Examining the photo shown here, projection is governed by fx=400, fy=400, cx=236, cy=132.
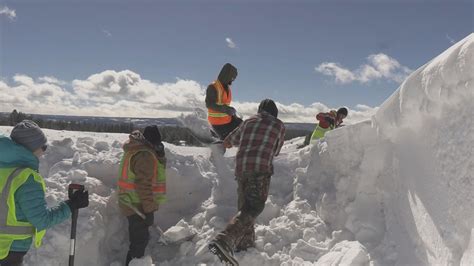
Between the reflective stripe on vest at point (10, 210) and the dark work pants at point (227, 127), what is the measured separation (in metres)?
4.17

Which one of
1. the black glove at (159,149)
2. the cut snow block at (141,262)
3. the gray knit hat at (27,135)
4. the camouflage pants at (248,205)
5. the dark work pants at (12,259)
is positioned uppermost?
the gray knit hat at (27,135)

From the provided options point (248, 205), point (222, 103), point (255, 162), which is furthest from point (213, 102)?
point (248, 205)

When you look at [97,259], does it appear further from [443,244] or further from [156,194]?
[443,244]

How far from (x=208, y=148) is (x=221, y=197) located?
1.42 metres

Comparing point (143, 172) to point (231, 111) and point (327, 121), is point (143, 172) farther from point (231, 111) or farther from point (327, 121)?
point (327, 121)

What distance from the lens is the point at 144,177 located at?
17.2 ft

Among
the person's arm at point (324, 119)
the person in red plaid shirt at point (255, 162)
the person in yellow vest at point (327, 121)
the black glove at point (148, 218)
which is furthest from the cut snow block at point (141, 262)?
the person's arm at point (324, 119)

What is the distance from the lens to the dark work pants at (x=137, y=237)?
5.22m

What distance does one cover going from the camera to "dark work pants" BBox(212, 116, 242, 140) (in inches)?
287

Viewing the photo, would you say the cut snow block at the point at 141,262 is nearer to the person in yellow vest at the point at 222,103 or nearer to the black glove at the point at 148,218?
the black glove at the point at 148,218

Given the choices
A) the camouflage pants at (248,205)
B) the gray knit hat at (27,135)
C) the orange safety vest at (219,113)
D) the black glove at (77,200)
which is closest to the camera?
the gray knit hat at (27,135)

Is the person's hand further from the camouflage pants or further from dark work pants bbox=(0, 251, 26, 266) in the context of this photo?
dark work pants bbox=(0, 251, 26, 266)

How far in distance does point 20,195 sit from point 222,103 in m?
4.35

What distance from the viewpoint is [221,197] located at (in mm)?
6504
